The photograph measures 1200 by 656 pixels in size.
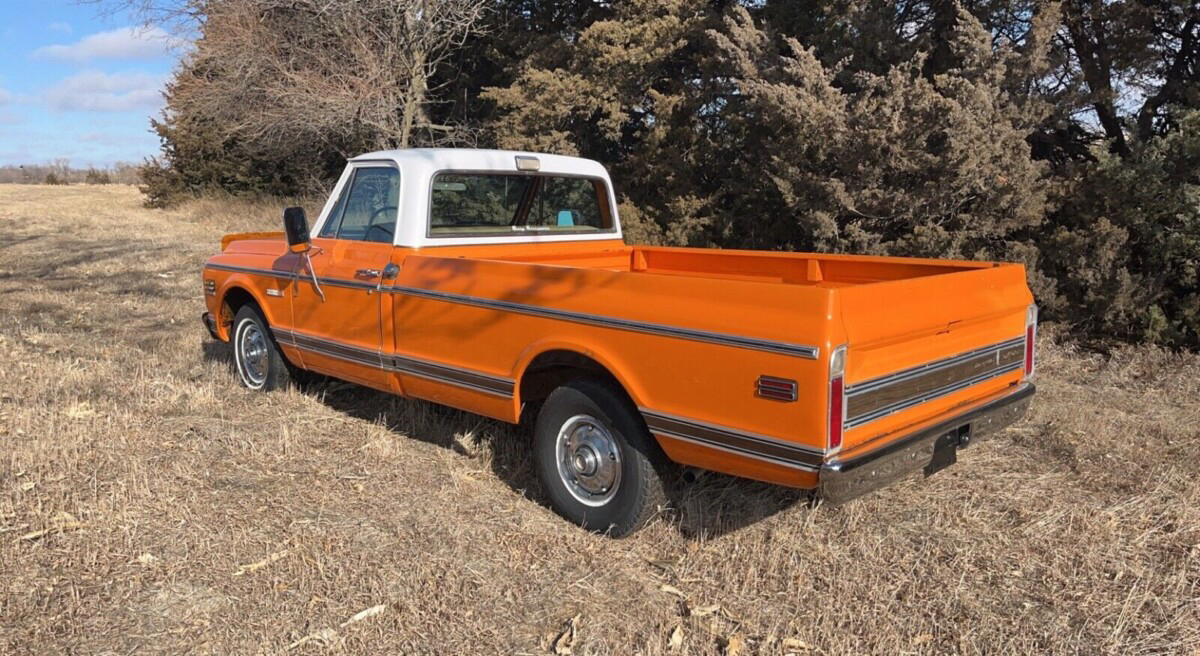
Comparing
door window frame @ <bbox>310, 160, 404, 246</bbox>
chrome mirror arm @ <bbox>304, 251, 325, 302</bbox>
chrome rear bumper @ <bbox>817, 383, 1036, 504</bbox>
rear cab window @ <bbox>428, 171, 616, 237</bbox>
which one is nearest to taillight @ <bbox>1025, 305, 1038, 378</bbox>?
chrome rear bumper @ <bbox>817, 383, 1036, 504</bbox>

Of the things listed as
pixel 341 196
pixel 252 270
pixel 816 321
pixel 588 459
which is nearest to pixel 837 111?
pixel 341 196

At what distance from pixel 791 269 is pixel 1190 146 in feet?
14.8

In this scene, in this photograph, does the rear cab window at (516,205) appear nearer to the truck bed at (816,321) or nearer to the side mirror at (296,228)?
the truck bed at (816,321)

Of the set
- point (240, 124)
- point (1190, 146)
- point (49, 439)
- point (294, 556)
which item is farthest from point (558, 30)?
point (294, 556)

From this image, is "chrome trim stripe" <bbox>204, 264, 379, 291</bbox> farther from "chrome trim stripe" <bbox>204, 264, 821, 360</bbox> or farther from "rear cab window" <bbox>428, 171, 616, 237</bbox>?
"rear cab window" <bbox>428, 171, 616, 237</bbox>

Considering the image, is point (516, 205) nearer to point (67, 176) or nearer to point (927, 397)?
point (927, 397)

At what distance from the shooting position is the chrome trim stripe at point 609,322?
10.5 ft

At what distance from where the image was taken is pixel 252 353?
658cm

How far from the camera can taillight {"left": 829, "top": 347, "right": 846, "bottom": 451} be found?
3.13 metres

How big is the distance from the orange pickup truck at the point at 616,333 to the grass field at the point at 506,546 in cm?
Answer: 42

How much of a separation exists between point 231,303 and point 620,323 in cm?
428

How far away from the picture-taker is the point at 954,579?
3.59 m

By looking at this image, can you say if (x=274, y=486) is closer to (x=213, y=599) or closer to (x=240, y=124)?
(x=213, y=599)

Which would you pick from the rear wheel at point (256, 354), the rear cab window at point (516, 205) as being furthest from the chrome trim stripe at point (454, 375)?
the rear wheel at point (256, 354)
